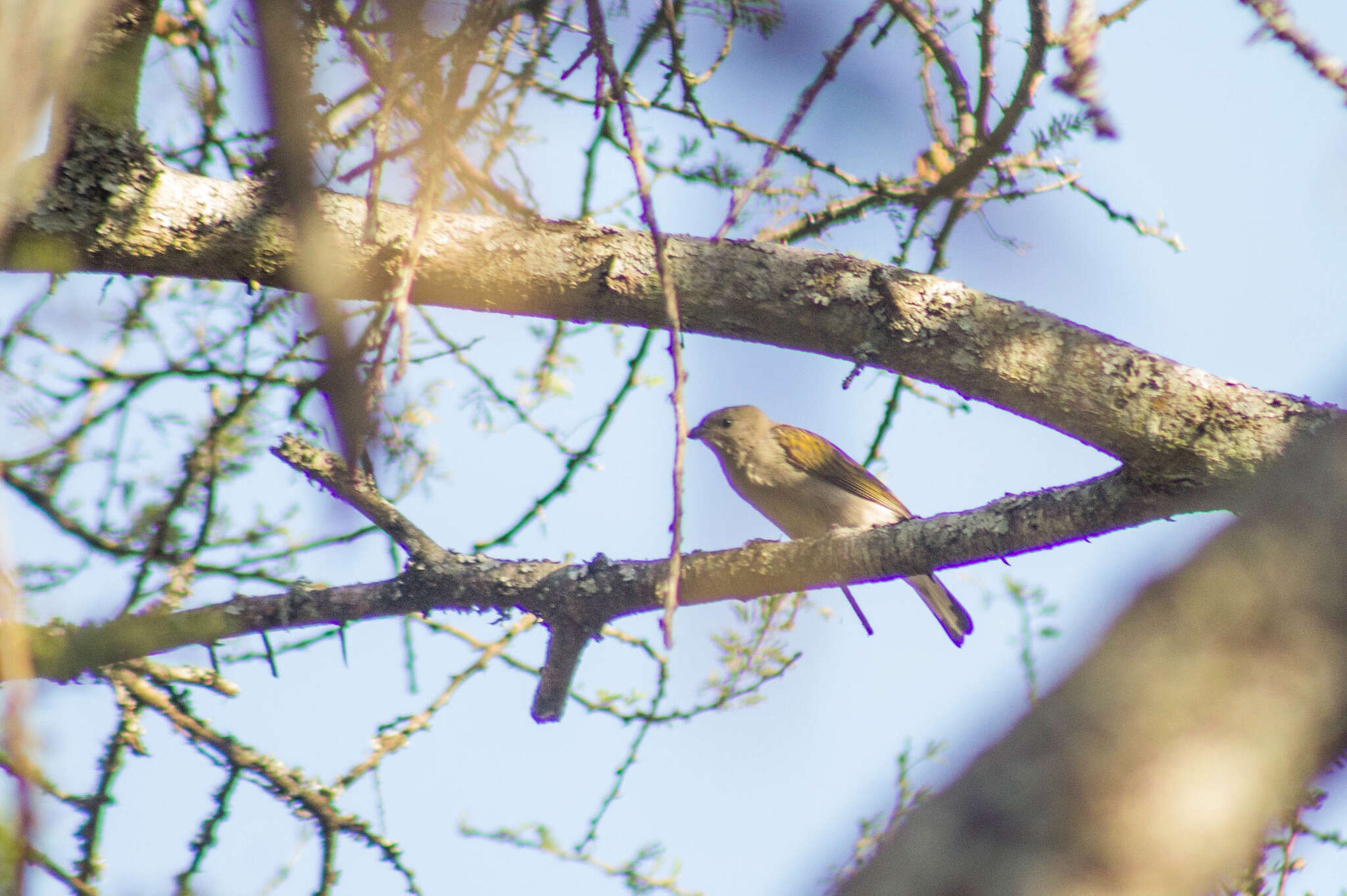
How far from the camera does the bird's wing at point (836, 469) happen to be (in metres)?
5.39

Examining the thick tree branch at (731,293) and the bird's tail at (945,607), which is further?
the bird's tail at (945,607)

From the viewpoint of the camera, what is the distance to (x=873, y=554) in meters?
3.22

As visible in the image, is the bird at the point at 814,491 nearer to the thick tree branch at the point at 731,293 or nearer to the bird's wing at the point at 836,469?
the bird's wing at the point at 836,469

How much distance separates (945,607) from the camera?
5176 mm

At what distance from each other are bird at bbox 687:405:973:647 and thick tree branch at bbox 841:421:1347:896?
4243 millimetres

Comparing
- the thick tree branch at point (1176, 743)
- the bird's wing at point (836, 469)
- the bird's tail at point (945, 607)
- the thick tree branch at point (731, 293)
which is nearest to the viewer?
the thick tree branch at point (1176, 743)

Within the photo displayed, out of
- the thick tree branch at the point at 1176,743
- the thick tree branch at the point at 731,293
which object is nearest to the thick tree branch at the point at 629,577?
the thick tree branch at the point at 731,293

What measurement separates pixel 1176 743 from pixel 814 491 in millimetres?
4494

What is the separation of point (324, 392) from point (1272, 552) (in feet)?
3.72

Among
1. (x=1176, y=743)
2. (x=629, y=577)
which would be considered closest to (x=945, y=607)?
(x=629, y=577)

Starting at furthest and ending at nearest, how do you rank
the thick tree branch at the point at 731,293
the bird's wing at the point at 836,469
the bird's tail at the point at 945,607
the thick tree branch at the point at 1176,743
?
the bird's wing at the point at 836,469, the bird's tail at the point at 945,607, the thick tree branch at the point at 731,293, the thick tree branch at the point at 1176,743

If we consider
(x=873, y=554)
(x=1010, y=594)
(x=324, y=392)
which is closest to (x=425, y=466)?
(x=873, y=554)

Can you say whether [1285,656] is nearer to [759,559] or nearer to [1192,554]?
[1192,554]

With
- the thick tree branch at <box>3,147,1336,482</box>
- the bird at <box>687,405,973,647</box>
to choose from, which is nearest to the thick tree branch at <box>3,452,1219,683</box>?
the thick tree branch at <box>3,147,1336,482</box>
